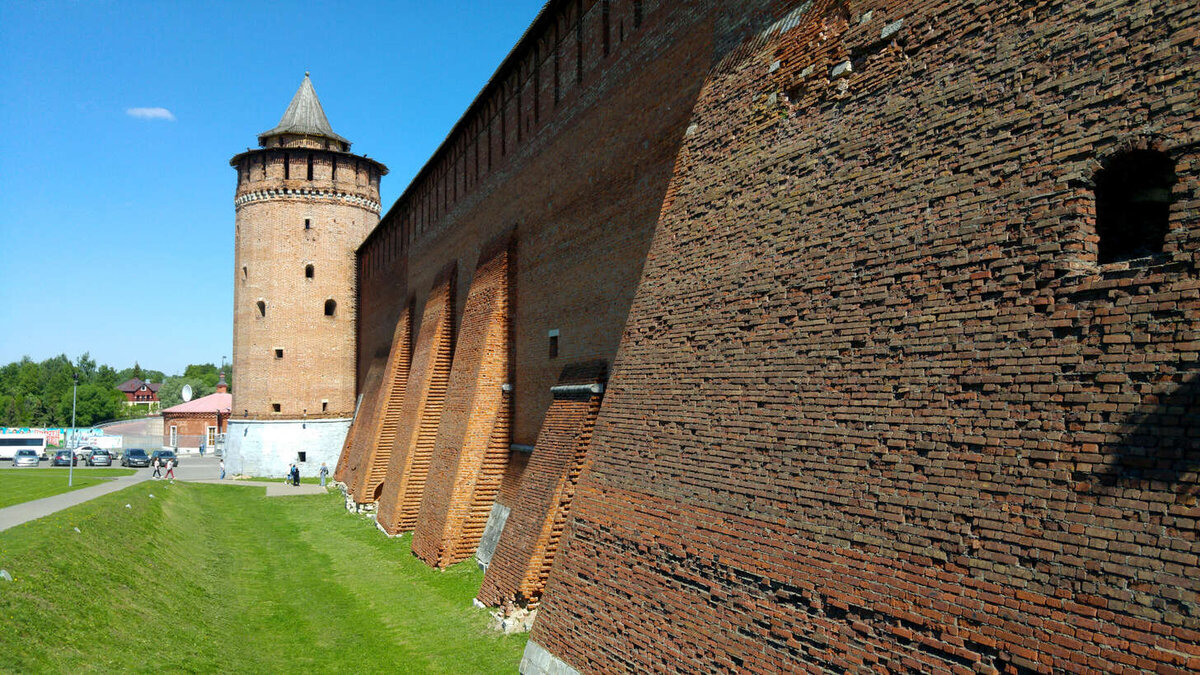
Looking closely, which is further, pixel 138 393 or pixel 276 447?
pixel 138 393

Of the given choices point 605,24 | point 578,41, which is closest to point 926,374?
point 605,24

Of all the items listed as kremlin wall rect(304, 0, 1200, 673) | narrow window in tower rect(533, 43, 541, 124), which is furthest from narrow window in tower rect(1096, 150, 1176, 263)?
narrow window in tower rect(533, 43, 541, 124)

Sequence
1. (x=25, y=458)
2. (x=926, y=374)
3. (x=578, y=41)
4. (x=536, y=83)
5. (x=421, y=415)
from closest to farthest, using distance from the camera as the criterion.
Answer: (x=926, y=374) < (x=578, y=41) < (x=536, y=83) < (x=421, y=415) < (x=25, y=458)

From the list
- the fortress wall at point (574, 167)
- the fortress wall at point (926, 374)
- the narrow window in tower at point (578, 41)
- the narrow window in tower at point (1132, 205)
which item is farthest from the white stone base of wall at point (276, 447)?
the narrow window in tower at point (1132, 205)

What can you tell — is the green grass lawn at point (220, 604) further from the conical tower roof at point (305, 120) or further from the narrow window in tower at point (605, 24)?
the conical tower roof at point (305, 120)

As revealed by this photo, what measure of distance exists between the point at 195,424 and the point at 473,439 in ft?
153

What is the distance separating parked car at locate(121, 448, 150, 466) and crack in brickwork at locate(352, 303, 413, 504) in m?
20.0

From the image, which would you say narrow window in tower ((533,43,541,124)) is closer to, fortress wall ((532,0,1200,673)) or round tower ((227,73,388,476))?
fortress wall ((532,0,1200,673))

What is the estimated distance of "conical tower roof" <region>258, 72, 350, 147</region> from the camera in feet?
102

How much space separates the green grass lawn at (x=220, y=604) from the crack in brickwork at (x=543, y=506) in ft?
2.04

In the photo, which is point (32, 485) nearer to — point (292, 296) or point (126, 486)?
point (126, 486)

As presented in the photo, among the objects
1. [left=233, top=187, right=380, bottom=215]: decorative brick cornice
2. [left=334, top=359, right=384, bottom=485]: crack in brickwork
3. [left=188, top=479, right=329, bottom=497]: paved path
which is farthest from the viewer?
[left=233, top=187, right=380, bottom=215]: decorative brick cornice

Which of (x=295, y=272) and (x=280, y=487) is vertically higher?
(x=295, y=272)

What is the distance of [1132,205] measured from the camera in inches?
170
